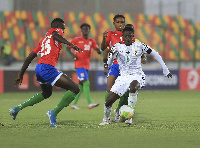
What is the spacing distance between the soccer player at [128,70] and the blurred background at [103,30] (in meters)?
12.0

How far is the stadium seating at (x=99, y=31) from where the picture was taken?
23.8 meters

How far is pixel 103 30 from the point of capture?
30.2 m

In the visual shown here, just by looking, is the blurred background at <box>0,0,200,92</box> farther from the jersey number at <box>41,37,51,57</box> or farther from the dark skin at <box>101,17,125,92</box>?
the jersey number at <box>41,37,51,57</box>

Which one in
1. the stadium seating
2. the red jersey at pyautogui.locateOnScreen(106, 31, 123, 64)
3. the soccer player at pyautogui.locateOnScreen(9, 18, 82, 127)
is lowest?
the soccer player at pyautogui.locateOnScreen(9, 18, 82, 127)

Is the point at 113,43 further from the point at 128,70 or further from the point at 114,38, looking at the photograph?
the point at 128,70

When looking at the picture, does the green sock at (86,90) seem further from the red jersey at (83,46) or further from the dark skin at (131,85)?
the dark skin at (131,85)

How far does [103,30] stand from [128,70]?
21809 mm

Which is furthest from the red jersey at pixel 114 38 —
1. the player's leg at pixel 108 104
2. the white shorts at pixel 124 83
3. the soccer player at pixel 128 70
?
the player's leg at pixel 108 104

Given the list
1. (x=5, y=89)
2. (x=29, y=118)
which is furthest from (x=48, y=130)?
(x=5, y=89)

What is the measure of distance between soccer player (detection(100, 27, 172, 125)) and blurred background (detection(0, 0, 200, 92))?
12042mm

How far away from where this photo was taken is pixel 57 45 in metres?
8.53

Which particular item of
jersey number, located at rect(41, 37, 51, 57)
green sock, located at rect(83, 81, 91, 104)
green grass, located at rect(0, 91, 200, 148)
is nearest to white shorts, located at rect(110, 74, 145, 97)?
green grass, located at rect(0, 91, 200, 148)

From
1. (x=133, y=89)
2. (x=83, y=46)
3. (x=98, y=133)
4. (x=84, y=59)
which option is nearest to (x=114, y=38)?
(x=133, y=89)

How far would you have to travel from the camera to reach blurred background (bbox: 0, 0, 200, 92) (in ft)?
72.7
